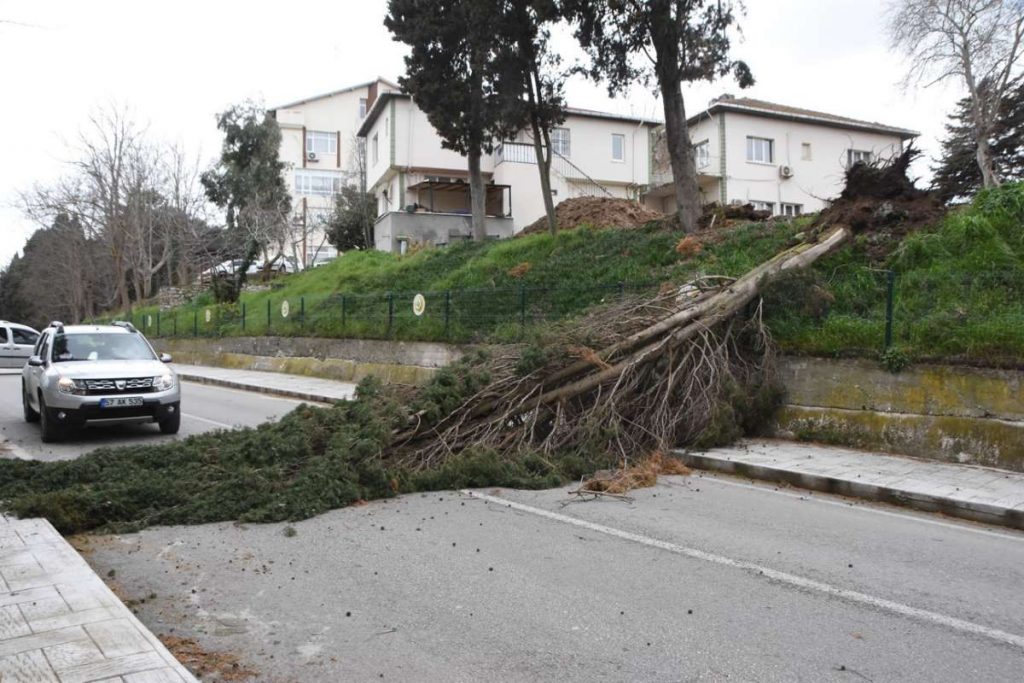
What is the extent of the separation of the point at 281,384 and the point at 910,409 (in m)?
16.1

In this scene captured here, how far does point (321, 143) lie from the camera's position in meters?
61.2

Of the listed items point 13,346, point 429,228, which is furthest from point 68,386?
point 429,228

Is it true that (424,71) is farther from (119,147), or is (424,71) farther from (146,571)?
(119,147)

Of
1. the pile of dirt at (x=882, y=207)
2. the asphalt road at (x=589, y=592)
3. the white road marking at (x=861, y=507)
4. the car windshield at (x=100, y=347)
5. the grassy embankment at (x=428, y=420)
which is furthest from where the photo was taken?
the pile of dirt at (x=882, y=207)

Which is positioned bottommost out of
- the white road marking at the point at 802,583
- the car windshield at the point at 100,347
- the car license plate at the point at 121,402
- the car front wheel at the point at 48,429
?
the white road marking at the point at 802,583

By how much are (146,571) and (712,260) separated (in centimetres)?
1254

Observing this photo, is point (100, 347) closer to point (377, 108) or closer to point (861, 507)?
point (861, 507)

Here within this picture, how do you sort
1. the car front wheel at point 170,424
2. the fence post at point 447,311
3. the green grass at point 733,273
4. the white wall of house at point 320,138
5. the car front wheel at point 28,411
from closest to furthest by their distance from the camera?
the green grass at point 733,273 → the car front wheel at point 170,424 → the car front wheel at point 28,411 → the fence post at point 447,311 → the white wall of house at point 320,138

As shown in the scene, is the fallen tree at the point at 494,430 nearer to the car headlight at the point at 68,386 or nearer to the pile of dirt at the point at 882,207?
the pile of dirt at the point at 882,207

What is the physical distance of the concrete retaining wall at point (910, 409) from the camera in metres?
8.95

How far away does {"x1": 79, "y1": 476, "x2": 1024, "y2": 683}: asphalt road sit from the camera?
392 centimetres

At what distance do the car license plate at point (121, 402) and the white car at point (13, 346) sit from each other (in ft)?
66.8

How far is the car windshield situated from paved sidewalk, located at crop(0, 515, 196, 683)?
23.9 feet

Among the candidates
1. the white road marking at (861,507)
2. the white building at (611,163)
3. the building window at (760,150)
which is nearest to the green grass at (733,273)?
the white road marking at (861,507)
